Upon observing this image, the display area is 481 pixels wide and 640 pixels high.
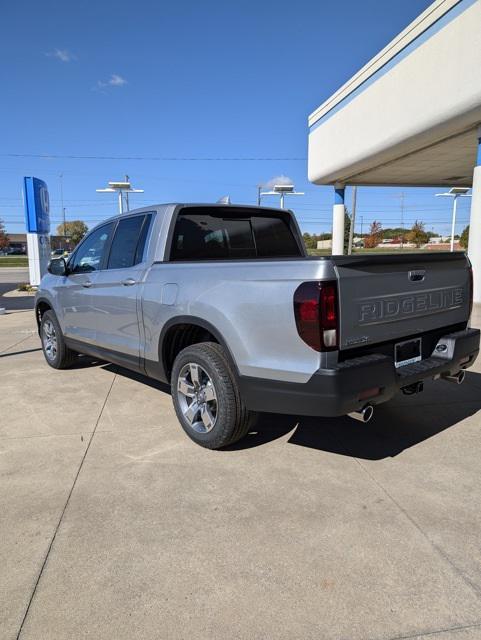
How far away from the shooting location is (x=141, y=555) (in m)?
2.41

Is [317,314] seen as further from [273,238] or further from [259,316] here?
[273,238]

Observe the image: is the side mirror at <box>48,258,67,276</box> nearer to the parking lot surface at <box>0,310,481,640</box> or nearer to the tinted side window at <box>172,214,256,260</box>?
the parking lot surface at <box>0,310,481,640</box>

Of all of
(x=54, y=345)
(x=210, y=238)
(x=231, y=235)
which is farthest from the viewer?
(x=54, y=345)

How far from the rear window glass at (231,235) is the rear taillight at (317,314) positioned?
173 centimetres

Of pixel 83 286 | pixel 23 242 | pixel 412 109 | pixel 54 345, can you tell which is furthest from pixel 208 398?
pixel 23 242

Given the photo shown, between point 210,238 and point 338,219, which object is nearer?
point 210,238

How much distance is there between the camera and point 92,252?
5.27 metres

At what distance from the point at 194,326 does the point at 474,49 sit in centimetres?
882

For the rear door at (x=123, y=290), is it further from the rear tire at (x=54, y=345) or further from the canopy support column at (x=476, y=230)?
the canopy support column at (x=476, y=230)

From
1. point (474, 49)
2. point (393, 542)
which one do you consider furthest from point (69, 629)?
point (474, 49)

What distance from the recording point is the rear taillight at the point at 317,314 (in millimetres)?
2691

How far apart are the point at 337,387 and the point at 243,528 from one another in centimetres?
94

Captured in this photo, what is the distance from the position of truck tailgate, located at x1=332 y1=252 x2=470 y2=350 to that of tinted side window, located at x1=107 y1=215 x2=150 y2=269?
7.23ft

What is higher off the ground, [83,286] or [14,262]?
[83,286]
